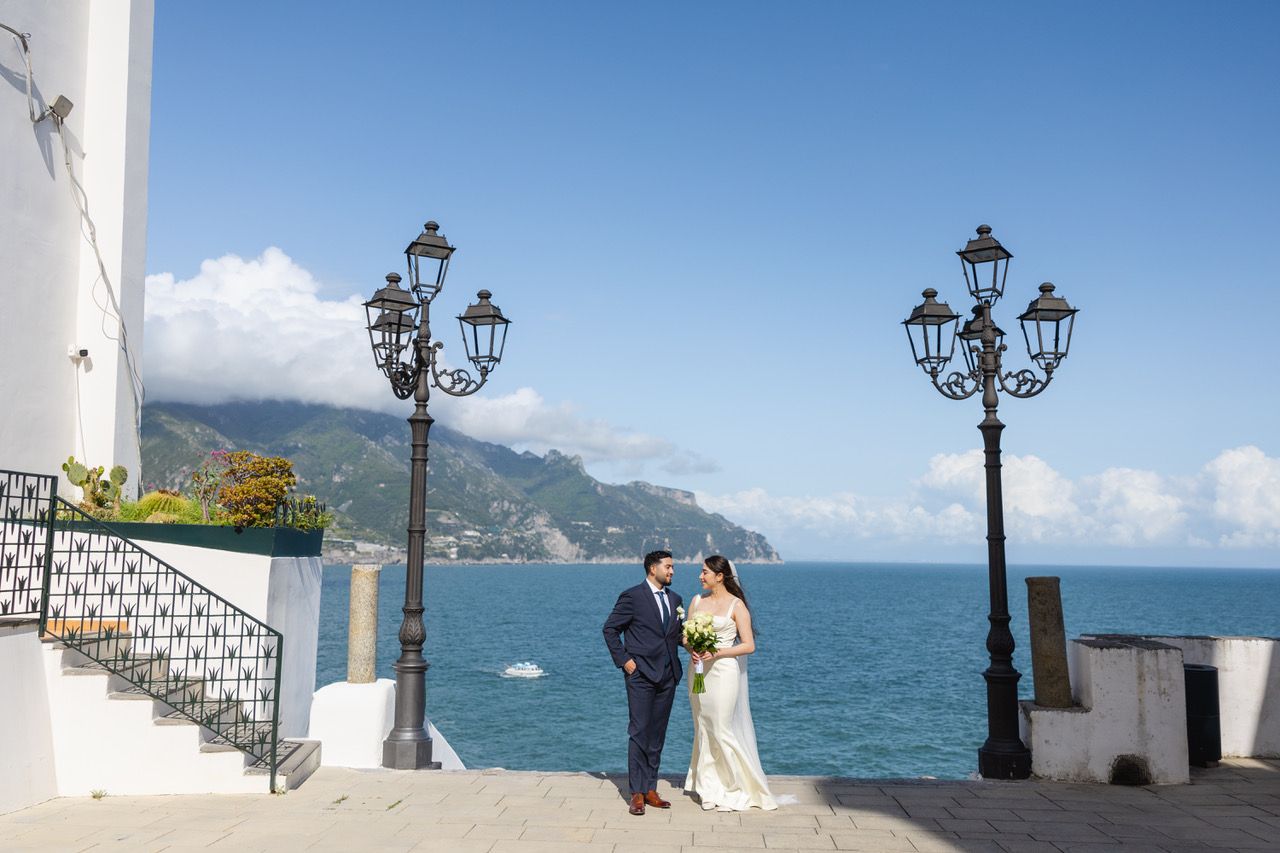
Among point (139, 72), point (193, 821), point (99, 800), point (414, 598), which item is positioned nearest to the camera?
point (193, 821)

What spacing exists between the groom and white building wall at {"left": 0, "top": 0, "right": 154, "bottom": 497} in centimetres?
986

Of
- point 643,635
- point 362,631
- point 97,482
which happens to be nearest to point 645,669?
point 643,635

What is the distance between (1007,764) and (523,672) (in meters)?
46.3

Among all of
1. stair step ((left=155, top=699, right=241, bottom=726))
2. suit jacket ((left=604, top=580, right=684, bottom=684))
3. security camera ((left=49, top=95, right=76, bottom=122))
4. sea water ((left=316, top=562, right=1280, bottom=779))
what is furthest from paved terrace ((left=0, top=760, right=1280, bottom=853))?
security camera ((left=49, top=95, right=76, bottom=122))

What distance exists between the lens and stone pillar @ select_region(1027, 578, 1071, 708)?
9.57 m

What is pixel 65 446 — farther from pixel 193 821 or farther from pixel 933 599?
pixel 933 599

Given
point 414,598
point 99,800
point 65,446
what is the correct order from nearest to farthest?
1. point 99,800
2. point 414,598
3. point 65,446

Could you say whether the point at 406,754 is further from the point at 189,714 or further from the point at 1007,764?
the point at 1007,764

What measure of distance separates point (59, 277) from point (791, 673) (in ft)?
155

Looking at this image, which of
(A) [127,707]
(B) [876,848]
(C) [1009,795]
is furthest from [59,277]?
(C) [1009,795]

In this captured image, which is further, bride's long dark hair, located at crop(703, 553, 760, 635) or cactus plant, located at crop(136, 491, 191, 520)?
cactus plant, located at crop(136, 491, 191, 520)

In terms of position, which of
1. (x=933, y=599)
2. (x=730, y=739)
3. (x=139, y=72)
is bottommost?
(x=933, y=599)

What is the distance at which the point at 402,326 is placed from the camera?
11.3m

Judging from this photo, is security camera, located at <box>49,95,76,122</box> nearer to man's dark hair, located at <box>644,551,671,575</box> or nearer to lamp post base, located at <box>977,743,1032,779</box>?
man's dark hair, located at <box>644,551,671,575</box>
